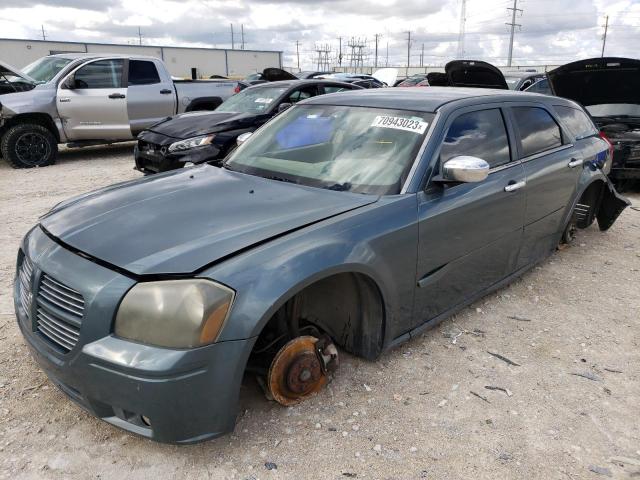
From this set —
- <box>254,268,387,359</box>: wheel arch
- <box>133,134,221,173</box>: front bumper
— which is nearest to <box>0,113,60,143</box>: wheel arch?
<box>133,134,221,173</box>: front bumper

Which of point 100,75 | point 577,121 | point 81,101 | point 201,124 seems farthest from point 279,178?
point 100,75

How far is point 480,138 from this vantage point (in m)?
3.38

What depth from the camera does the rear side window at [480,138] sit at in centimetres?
311

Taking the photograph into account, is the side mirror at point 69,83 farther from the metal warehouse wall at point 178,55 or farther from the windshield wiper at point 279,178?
the metal warehouse wall at point 178,55

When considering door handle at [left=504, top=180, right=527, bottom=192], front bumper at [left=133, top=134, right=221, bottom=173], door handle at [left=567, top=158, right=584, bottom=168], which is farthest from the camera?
front bumper at [left=133, top=134, right=221, bottom=173]

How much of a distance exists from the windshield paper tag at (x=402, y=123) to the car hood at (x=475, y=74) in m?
4.84

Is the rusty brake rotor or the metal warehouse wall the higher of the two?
the metal warehouse wall

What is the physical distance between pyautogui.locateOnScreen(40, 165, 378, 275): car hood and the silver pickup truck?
276 inches

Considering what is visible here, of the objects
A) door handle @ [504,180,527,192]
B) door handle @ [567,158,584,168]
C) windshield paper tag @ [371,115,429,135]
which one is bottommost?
door handle @ [504,180,527,192]

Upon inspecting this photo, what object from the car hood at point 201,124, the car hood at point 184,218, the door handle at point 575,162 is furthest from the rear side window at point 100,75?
the door handle at point 575,162

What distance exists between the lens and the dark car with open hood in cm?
610

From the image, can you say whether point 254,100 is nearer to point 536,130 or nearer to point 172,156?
point 172,156

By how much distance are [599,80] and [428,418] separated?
5.58 metres

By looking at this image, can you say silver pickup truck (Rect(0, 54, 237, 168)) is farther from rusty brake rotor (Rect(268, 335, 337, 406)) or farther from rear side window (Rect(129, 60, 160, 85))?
rusty brake rotor (Rect(268, 335, 337, 406))
